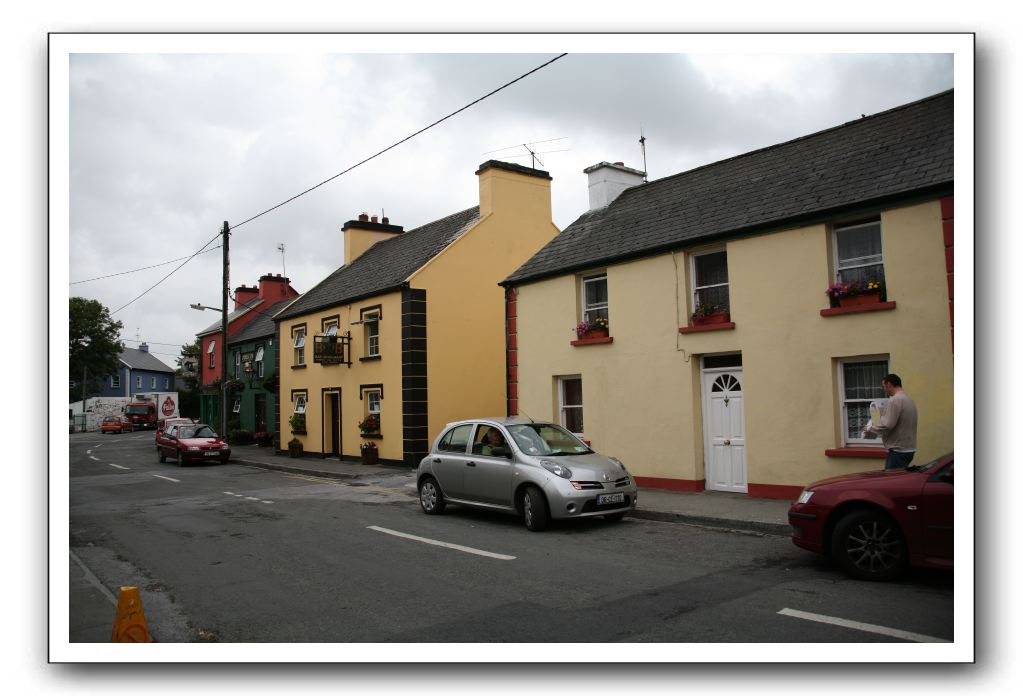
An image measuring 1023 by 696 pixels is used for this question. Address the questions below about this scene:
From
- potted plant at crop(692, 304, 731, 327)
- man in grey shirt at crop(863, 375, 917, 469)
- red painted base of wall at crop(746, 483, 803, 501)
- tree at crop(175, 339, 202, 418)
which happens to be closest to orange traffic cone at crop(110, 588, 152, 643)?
man in grey shirt at crop(863, 375, 917, 469)

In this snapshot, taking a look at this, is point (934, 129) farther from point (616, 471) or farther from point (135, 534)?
point (135, 534)

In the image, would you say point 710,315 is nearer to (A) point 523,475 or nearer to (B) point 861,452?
(B) point 861,452

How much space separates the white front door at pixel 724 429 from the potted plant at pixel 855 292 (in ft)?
6.96

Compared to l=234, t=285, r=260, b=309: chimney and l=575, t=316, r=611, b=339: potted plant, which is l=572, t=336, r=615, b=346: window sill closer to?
l=575, t=316, r=611, b=339: potted plant

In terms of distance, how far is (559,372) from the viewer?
16.1 m

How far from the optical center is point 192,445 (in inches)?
Answer: 976

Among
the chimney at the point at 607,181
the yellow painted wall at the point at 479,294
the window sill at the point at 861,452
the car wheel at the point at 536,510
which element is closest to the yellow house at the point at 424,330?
the yellow painted wall at the point at 479,294

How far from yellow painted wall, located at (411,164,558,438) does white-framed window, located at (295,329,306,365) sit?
7.93 metres

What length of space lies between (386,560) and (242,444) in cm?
2709

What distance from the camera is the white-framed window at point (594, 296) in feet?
50.7

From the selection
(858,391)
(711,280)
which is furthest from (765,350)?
(711,280)

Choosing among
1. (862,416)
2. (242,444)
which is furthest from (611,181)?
(242,444)

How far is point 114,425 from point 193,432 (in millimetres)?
30917

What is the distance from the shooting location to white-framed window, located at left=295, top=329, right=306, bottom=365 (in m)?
27.2
